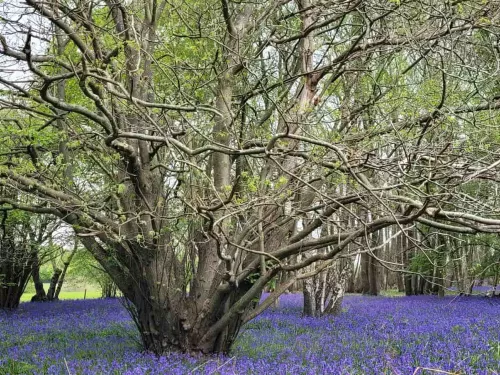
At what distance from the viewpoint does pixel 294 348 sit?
25.0ft

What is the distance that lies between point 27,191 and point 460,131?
19.0 ft

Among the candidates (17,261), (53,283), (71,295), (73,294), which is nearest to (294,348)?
(17,261)

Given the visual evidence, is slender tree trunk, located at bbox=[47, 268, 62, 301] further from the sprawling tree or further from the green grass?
the sprawling tree

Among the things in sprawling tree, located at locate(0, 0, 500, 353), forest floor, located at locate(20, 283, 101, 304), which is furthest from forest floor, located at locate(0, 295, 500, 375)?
forest floor, located at locate(20, 283, 101, 304)

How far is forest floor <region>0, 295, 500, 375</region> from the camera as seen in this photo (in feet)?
18.5

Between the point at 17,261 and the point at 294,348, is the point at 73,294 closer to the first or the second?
the point at 17,261

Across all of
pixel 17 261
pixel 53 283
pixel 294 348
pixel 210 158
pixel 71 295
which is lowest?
pixel 71 295

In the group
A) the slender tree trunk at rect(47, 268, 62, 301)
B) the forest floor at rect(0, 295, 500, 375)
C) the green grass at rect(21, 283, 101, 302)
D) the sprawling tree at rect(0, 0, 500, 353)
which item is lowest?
the green grass at rect(21, 283, 101, 302)

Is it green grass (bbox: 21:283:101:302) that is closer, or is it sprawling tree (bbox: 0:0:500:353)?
sprawling tree (bbox: 0:0:500:353)

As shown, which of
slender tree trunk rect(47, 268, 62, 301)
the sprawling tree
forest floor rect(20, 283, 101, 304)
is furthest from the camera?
forest floor rect(20, 283, 101, 304)

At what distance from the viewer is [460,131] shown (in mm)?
6871

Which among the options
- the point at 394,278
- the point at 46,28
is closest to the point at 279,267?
the point at 46,28

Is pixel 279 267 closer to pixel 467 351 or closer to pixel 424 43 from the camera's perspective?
pixel 467 351

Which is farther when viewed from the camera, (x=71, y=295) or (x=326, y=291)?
(x=71, y=295)
